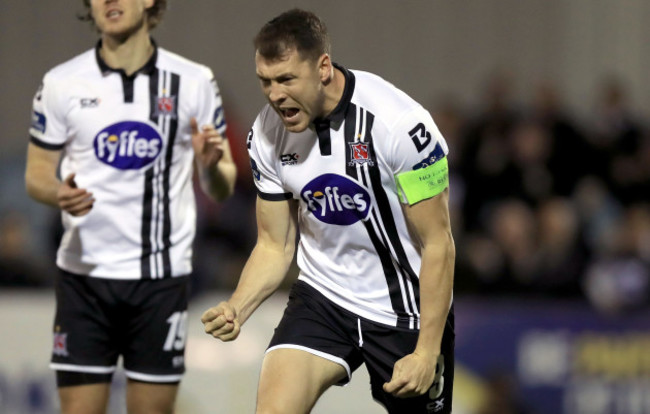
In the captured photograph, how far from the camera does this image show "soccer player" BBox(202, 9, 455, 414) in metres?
4.55

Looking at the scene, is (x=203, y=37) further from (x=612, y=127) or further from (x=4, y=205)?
(x=612, y=127)

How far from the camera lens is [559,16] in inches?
512

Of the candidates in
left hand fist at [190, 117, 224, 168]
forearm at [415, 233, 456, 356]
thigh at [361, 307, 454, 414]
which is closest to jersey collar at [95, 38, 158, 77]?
left hand fist at [190, 117, 224, 168]

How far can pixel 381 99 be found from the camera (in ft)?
15.5

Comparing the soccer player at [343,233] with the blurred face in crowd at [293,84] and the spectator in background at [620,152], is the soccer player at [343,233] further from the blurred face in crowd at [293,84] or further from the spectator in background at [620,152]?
the spectator in background at [620,152]

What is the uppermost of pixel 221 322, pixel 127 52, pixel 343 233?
pixel 127 52

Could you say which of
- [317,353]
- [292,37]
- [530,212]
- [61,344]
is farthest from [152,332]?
[530,212]

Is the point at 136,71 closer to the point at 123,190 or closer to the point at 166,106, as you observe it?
the point at 166,106

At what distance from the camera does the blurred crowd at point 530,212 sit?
929 centimetres

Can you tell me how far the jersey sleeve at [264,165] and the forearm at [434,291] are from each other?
0.72m

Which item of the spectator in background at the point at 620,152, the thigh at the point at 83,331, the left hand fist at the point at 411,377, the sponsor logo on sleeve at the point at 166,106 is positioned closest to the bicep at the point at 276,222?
the left hand fist at the point at 411,377

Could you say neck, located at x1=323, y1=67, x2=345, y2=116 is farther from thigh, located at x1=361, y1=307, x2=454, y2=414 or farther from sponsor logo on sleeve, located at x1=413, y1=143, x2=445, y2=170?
thigh, located at x1=361, y1=307, x2=454, y2=414

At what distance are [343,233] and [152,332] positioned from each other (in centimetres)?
142

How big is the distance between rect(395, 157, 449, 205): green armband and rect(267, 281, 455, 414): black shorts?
26.6 inches
